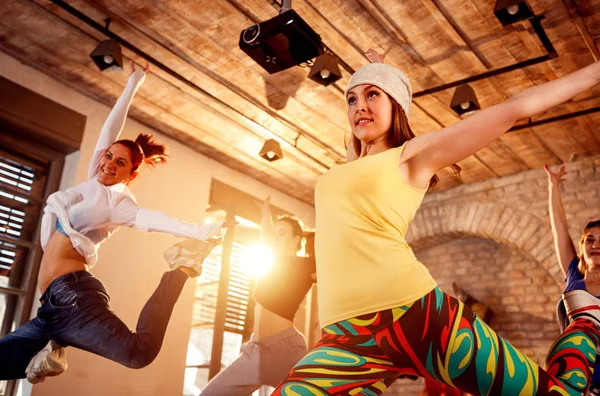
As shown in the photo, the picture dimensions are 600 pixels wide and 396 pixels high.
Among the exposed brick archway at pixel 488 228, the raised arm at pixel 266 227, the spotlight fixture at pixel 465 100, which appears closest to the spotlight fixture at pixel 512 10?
the spotlight fixture at pixel 465 100

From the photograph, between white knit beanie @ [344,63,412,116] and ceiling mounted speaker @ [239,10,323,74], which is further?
ceiling mounted speaker @ [239,10,323,74]

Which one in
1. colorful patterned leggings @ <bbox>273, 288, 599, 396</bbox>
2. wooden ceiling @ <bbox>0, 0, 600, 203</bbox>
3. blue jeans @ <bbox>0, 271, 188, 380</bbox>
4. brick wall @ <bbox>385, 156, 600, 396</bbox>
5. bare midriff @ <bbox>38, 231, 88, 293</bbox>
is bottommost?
colorful patterned leggings @ <bbox>273, 288, 599, 396</bbox>

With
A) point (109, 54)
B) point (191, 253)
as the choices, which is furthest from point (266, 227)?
point (109, 54)

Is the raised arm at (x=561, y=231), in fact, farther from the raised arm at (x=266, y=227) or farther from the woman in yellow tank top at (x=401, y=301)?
the raised arm at (x=266, y=227)

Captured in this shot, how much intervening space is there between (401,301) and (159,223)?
169 cm

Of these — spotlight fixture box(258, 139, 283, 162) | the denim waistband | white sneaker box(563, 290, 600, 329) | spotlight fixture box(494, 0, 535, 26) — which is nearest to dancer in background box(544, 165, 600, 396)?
white sneaker box(563, 290, 600, 329)

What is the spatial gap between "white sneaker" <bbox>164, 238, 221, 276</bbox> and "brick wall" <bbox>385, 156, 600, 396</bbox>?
4372 millimetres

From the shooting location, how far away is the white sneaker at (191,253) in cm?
273

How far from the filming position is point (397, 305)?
1.28 meters

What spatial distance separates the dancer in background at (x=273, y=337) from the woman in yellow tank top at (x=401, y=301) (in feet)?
6.46

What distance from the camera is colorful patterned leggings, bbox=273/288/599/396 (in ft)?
4.08

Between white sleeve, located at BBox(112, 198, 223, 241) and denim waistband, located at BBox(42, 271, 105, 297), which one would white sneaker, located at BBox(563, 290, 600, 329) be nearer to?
white sleeve, located at BBox(112, 198, 223, 241)

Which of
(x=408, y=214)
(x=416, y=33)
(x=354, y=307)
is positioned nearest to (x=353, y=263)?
(x=354, y=307)

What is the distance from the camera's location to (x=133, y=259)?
A: 5090mm
